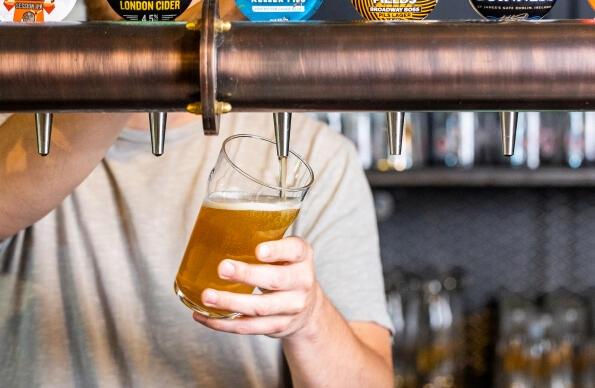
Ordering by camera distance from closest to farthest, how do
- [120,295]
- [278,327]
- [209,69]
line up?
[209,69] → [278,327] → [120,295]

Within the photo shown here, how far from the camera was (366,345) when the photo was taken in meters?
1.45

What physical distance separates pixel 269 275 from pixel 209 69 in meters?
0.34

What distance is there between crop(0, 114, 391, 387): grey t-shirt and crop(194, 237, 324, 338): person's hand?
47cm

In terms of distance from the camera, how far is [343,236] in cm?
150

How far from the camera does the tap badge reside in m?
0.74

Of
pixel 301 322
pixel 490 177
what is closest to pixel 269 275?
pixel 301 322

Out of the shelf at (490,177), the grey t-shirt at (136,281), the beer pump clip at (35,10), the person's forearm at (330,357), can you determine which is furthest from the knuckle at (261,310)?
the shelf at (490,177)

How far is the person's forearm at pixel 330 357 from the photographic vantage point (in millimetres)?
1170

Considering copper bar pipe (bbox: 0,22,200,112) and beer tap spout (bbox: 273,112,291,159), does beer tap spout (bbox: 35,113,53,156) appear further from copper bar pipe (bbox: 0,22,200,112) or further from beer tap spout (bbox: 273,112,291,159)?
beer tap spout (bbox: 273,112,291,159)

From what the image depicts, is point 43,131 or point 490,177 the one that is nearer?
point 43,131

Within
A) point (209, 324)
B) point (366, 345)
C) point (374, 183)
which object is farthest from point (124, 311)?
point (374, 183)

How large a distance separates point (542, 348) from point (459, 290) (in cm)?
36

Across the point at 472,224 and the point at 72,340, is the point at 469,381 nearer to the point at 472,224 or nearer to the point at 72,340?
the point at 472,224

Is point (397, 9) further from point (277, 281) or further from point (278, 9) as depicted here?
point (277, 281)
